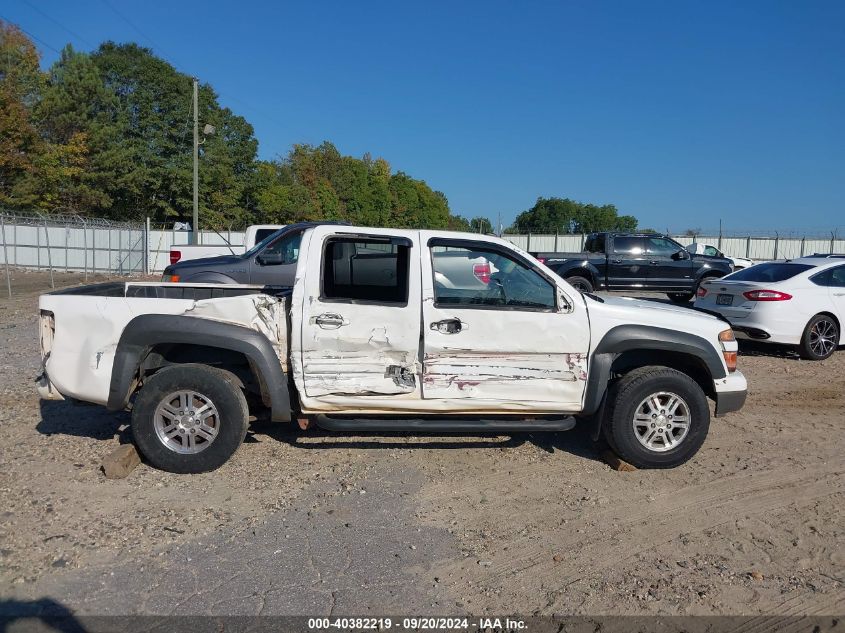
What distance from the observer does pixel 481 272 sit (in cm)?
521

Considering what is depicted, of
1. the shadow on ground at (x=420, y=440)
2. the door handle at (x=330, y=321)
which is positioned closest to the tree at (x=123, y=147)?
the shadow on ground at (x=420, y=440)

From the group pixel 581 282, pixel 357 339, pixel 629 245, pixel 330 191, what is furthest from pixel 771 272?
pixel 330 191

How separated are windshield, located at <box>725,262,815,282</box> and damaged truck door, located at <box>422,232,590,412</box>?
261 inches

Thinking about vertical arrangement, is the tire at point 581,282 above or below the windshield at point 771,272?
below

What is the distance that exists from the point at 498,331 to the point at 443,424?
83cm

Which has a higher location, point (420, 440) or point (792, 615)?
point (420, 440)

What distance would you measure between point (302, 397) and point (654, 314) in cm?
285

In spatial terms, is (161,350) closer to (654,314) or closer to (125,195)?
(654,314)

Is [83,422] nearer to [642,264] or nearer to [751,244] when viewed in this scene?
[642,264]

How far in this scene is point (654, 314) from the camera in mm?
5297

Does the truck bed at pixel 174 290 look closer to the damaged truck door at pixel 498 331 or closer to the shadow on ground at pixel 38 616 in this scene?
the damaged truck door at pixel 498 331

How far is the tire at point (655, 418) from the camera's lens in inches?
204

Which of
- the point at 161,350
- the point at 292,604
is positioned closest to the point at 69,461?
the point at 161,350

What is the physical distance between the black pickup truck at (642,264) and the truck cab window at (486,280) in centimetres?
1112
